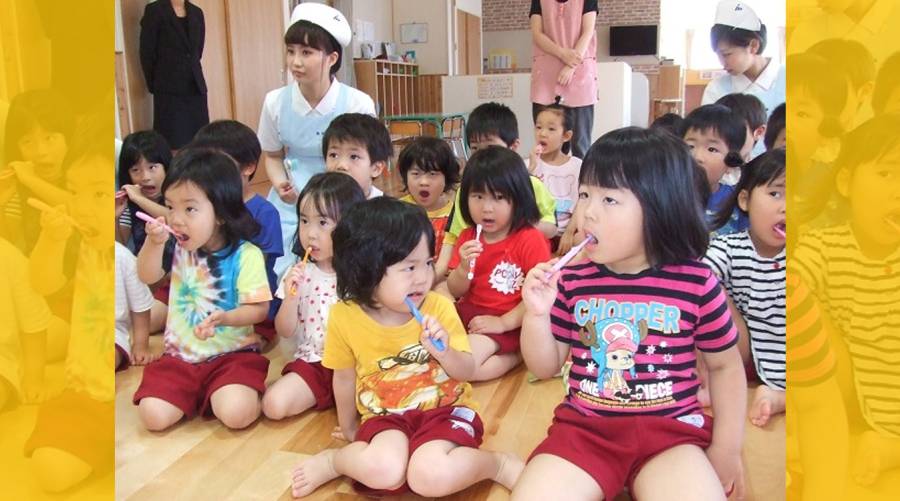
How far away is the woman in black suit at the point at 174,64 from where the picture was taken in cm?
363

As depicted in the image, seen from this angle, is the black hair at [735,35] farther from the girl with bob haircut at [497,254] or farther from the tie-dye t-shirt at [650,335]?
the tie-dye t-shirt at [650,335]

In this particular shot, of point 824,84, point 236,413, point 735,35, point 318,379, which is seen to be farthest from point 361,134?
point 824,84

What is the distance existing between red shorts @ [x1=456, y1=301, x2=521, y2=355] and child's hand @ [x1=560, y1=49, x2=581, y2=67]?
4.37 feet

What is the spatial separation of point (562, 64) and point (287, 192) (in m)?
1.28

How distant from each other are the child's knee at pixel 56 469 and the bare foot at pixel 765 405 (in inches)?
49.1

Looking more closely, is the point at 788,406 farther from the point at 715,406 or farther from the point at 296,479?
the point at 296,479

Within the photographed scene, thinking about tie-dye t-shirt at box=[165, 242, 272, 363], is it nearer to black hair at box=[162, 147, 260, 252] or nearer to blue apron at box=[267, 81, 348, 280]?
black hair at box=[162, 147, 260, 252]

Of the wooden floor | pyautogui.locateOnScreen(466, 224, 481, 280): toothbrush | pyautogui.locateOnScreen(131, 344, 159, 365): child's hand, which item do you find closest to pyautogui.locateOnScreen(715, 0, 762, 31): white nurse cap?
pyautogui.locateOnScreen(466, 224, 481, 280): toothbrush

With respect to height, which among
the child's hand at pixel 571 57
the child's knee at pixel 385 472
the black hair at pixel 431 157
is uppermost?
the child's hand at pixel 571 57

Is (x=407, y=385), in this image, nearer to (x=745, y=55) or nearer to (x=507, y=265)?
(x=507, y=265)

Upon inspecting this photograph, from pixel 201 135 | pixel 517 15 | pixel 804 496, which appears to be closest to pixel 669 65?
pixel 517 15

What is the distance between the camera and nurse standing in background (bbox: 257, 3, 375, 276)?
7.32 ft

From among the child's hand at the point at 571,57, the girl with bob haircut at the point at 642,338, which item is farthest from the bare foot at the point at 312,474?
the child's hand at the point at 571,57

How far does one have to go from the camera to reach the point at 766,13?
5461 mm
